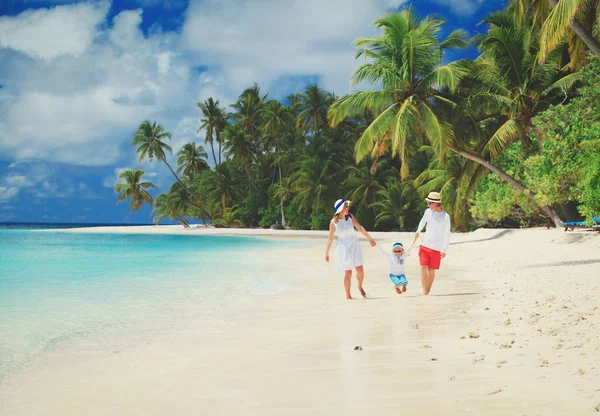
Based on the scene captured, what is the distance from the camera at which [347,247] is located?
21.1 ft

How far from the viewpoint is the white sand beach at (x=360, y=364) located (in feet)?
9.24

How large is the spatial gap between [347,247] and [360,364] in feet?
9.53

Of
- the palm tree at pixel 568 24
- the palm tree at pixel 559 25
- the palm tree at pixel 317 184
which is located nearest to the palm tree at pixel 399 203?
the palm tree at pixel 317 184

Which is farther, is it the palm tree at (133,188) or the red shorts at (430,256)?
the palm tree at (133,188)

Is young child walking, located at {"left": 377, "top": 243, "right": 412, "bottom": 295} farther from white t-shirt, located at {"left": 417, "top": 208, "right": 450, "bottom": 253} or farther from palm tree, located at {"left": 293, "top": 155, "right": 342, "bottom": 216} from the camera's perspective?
palm tree, located at {"left": 293, "top": 155, "right": 342, "bottom": 216}

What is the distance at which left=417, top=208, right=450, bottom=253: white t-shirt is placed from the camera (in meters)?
6.22

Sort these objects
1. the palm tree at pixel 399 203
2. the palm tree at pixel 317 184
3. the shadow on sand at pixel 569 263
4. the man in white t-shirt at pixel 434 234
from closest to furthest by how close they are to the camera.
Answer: the man in white t-shirt at pixel 434 234 → the shadow on sand at pixel 569 263 → the palm tree at pixel 399 203 → the palm tree at pixel 317 184

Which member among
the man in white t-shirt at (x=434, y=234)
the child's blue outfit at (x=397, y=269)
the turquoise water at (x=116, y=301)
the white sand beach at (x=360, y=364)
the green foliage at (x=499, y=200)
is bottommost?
the turquoise water at (x=116, y=301)

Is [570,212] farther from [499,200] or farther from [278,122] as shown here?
[278,122]

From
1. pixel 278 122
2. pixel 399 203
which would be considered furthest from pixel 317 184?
pixel 278 122

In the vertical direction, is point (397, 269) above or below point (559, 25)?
below

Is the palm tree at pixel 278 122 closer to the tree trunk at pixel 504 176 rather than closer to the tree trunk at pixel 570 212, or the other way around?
the tree trunk at pixel 504 176

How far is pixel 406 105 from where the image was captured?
15.3 m

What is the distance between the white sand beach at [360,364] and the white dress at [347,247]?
0.54 metres
